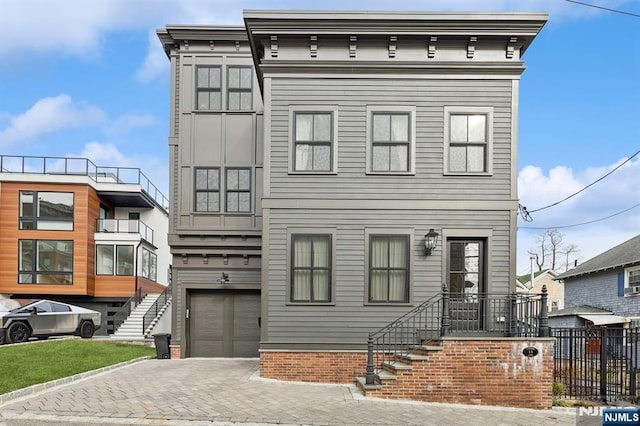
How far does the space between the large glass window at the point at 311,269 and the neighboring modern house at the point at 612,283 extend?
1602 cm

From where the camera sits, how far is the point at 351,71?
12.5 metres

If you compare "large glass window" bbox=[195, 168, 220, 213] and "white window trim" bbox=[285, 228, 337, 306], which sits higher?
"large glass window" bbox=[195, 168, 220, 213]

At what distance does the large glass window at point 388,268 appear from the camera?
1219 centimetres

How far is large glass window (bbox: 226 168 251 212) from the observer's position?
15.9m

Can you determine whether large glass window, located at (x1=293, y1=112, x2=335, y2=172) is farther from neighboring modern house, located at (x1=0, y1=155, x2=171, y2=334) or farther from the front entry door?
neighboring modern house, located at (x1=0, y1=155, x2=171, y2=334)

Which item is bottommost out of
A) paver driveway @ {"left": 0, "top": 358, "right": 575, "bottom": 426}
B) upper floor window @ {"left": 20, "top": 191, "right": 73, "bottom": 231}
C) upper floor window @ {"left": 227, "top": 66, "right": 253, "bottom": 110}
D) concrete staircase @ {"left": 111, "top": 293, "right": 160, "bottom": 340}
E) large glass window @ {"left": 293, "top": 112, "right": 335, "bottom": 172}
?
concrete staircase @ {"left": 111, "top": 293, "right": 160, "bottom": 340}

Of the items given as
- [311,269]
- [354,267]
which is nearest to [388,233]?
[354,267]

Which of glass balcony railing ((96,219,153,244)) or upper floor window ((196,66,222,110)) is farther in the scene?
glass balcony railing ((96,219,153,244))

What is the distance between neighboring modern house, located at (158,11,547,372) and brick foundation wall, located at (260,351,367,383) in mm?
43

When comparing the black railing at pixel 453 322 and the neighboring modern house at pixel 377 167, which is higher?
the neighboring modern house at pixel 377 167

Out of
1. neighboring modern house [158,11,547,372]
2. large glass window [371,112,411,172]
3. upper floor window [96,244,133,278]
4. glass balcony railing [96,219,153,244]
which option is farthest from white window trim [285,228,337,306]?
glass balcony railing [96,219,153,244]

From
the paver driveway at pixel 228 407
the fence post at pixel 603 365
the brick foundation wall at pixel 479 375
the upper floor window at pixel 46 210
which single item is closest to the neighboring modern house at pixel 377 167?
the paver driveway at pixel 228 407

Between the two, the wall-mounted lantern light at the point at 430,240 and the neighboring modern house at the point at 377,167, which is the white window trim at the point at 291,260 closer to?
the neighboring modern house at the point at 377,167

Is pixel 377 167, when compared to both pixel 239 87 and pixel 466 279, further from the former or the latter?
pixel 239 87
